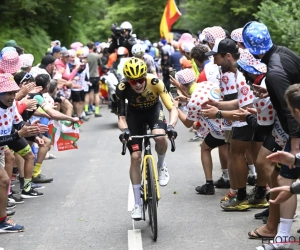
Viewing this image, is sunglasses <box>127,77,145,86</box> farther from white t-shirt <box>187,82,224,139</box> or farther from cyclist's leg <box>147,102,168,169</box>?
white t-shirt <box>187,82,224,139</box>

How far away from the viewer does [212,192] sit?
10852mm

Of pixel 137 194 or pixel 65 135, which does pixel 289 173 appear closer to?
pixel 137 194

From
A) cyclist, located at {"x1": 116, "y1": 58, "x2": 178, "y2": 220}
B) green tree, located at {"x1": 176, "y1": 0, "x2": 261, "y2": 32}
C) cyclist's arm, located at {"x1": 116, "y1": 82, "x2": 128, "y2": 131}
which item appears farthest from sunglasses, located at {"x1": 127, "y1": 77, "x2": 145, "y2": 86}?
green tree, located at {"x1": 176, "y1": 0, "x2": 261, "y2": 32}

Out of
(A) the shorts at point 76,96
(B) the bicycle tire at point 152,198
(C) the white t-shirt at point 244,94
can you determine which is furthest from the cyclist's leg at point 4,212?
(A) the shorts at point 76,96

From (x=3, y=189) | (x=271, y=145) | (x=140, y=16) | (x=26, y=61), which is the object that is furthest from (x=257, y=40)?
(x=140, y=16)

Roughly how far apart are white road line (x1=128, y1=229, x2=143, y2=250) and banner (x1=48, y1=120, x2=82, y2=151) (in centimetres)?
441

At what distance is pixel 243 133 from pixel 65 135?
447 cm

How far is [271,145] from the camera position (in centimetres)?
825

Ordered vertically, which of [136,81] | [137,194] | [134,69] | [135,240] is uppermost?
[134,69]

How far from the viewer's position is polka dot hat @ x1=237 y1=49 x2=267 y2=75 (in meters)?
8.16

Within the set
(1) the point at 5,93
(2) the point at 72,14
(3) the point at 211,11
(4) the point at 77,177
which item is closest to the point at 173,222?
(1) the point at 5,93

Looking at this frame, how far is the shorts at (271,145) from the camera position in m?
8.21

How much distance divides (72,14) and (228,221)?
22430 millimetres

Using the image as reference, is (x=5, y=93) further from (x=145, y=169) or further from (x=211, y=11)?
(x=211, y=11)
